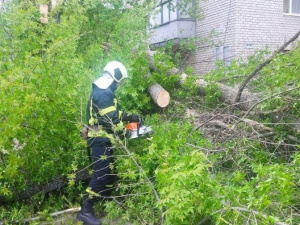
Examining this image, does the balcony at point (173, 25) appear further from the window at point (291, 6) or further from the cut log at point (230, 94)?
the cut log at point (230, 94)

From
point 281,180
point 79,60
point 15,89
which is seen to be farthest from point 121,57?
point 281,180

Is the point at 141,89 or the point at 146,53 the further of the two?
the point at 146,53

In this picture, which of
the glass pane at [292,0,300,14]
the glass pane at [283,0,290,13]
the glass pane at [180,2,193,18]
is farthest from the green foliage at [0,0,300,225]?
the glass pane at [292,0,300,14]

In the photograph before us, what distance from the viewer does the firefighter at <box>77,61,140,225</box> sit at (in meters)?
3.61

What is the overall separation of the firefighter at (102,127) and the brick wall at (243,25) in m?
5.96

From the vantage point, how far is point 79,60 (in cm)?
420

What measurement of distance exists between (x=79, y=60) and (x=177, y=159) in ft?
6.57

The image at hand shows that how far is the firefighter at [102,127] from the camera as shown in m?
3.61

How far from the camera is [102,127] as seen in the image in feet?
12.0

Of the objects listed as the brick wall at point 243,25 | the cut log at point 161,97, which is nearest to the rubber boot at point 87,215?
the cut log at point 161,97

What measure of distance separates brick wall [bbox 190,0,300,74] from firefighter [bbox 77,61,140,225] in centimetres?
596

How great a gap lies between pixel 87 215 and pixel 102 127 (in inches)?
38.9

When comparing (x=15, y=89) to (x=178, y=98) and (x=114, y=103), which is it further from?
(x=178, y=98)

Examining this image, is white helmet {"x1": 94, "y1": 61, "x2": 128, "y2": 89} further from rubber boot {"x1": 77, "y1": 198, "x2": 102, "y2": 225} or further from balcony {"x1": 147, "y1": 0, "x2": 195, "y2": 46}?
balcony {"x1": 147, "y1": 0, "x2": 195, "y2": 46}
